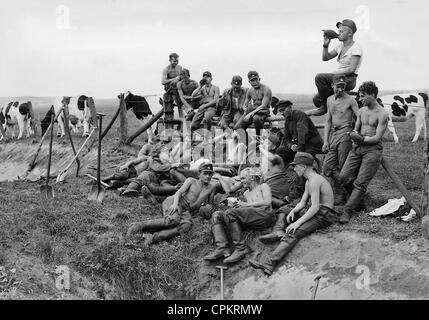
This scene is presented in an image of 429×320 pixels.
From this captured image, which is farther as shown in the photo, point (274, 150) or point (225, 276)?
point (274, 150)

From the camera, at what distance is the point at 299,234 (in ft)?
34.8

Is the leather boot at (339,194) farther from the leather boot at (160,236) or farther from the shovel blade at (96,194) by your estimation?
the shovel blade at (96,194)

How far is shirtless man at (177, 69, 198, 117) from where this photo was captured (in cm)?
1694

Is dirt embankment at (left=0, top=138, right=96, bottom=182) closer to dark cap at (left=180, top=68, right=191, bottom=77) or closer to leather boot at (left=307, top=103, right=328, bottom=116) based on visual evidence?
dark cap at (left=180, top=68, right=191, bottom=77)

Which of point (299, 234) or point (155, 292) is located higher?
point (299, 234)

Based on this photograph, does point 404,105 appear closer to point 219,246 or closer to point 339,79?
point 339,79

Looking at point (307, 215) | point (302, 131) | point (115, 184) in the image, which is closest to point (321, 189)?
point (307, 215)

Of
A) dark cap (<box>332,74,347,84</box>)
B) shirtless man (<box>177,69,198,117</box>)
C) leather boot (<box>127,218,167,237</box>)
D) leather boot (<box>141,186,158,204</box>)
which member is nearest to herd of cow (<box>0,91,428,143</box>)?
shirtless man (<box>177,69,198,117</box>)

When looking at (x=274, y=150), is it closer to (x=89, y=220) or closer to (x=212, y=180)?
(x=212, y=180)

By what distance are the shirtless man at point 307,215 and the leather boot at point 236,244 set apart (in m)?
0.27

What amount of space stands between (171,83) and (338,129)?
6642mm

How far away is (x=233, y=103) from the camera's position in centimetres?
1516
